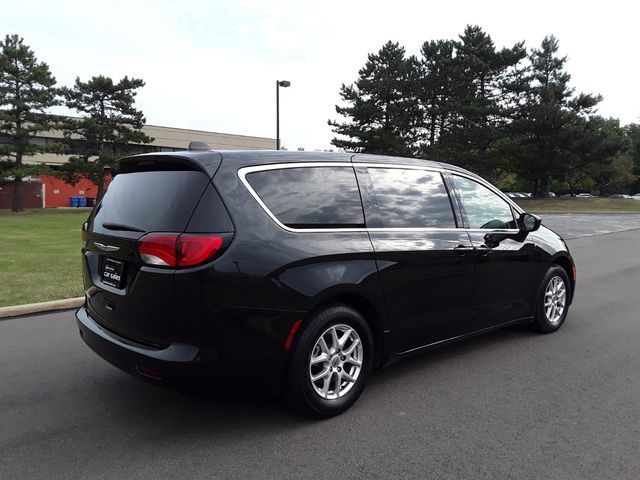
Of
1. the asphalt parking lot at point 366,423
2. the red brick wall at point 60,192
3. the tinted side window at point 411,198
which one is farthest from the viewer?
the red brick wall at point 60,192

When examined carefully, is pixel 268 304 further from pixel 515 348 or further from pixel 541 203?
pixel 541 203

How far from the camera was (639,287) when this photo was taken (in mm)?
7887

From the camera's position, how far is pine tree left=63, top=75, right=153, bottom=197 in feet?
116

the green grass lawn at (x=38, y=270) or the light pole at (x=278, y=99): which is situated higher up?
the light pole at (x=278, y=99)

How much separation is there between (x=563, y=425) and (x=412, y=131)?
136 feet

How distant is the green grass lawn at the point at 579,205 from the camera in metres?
39.3

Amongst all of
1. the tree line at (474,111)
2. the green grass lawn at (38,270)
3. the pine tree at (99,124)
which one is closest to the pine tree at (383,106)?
the tree line at (474,111)

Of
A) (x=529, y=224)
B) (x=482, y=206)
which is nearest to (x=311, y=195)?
(x=482, y=206)

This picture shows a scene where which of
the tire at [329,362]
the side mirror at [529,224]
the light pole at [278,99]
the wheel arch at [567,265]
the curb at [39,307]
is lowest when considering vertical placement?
the curb at [39,307]

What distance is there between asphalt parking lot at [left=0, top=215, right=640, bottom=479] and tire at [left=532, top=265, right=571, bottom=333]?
0.47m

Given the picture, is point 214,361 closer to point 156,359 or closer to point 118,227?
point 156,359

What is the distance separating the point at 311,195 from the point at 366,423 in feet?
4.96

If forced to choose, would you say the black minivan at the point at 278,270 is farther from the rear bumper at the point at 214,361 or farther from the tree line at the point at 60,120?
the tree line at the point at 60,120

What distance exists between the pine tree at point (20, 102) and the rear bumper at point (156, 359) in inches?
1277
